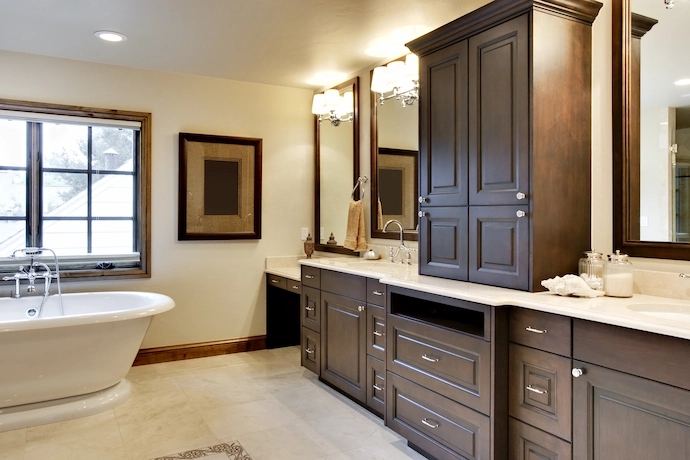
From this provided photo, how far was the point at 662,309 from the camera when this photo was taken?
6.52ft

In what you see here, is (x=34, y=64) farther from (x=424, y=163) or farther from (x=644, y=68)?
(x=644, y=68)

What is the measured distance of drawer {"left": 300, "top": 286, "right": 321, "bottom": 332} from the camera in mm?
3691

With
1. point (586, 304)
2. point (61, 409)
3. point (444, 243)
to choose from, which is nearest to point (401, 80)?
point (444, 243)

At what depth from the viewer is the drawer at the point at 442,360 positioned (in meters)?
2.17

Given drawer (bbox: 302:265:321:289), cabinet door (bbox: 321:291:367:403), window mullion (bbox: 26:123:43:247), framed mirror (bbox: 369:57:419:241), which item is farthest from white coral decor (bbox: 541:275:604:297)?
window mullion (bbox: 26:123:43:247)

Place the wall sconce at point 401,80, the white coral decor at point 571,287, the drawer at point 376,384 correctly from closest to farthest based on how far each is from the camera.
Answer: the white coral decor at point 571,287 → the drawer at point 376,384 → the wall sconce at point 401,80

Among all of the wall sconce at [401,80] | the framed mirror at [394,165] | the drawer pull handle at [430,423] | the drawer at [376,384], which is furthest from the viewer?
the framed mirror at [394,165]

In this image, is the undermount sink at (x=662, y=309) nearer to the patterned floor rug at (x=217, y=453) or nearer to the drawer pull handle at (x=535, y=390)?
the drawer pull handle at (x=535, y=390)

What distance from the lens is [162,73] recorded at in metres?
4.30

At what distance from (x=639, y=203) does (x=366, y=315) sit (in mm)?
1585

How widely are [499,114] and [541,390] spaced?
126cm

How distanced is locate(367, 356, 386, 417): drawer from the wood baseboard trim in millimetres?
1887

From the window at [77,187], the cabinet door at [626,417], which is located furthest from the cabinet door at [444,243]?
the window at [77,187]

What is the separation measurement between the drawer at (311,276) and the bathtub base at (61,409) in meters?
1.44
